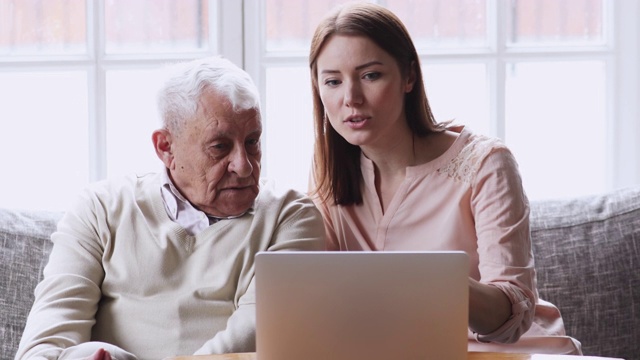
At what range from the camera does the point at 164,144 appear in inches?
82.3

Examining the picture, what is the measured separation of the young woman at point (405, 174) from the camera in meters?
2.06

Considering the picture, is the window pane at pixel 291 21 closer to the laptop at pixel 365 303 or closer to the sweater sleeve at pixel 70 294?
the sweater sleeve at pixel 70 294

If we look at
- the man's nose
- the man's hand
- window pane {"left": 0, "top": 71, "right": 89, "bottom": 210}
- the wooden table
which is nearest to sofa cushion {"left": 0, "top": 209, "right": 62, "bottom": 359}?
window pane {"left": 0, "top": 71, "right": 89, "bottom": 210}

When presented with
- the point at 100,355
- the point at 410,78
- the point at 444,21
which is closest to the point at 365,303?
the point at 100,355

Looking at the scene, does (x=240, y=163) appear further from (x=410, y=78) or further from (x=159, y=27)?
(x=159, y=27)

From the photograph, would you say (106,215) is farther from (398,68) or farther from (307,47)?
(307,47)

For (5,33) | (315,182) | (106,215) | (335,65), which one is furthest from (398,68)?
(5,33)

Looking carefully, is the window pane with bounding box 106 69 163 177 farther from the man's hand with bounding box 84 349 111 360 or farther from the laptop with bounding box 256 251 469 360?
the laptop with bounding box 256 251 469 360

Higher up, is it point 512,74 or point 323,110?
point 512,74

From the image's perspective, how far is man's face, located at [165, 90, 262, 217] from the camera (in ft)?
6.55

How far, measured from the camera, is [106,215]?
6.81 ft

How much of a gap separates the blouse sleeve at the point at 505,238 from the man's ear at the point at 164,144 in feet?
2.16

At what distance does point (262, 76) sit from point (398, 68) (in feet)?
2.97

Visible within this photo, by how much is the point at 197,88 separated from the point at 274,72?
102cm
